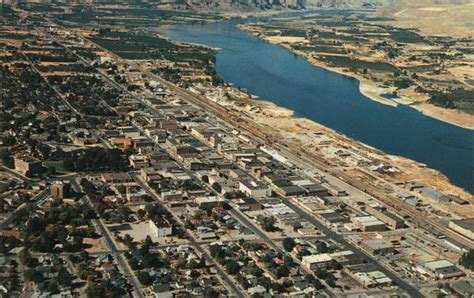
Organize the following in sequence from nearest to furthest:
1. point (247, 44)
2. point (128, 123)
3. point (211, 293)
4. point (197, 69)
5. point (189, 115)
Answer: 1. point (211, 293)
2. point (128, 123)
3. point (189, 115)
4. point (197, 69)
5. point (247, 44)

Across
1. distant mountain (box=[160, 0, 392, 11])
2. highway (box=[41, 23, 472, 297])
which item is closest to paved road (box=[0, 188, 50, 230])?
highway (box=[41, 23, 472, 297])

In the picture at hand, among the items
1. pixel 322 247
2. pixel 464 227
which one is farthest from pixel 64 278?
pixel 464 227

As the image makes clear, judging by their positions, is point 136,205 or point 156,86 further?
point 156,86

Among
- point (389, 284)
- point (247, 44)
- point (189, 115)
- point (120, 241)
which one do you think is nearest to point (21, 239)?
point (120, 241)


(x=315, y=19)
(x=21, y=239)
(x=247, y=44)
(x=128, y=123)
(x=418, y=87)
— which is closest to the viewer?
(x=21, y=239)

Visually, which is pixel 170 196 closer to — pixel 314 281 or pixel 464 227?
pixel 314 281

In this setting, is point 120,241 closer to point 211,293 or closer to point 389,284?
point 211,293

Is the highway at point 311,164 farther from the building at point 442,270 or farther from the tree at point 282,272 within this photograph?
the tree at point 282,272
